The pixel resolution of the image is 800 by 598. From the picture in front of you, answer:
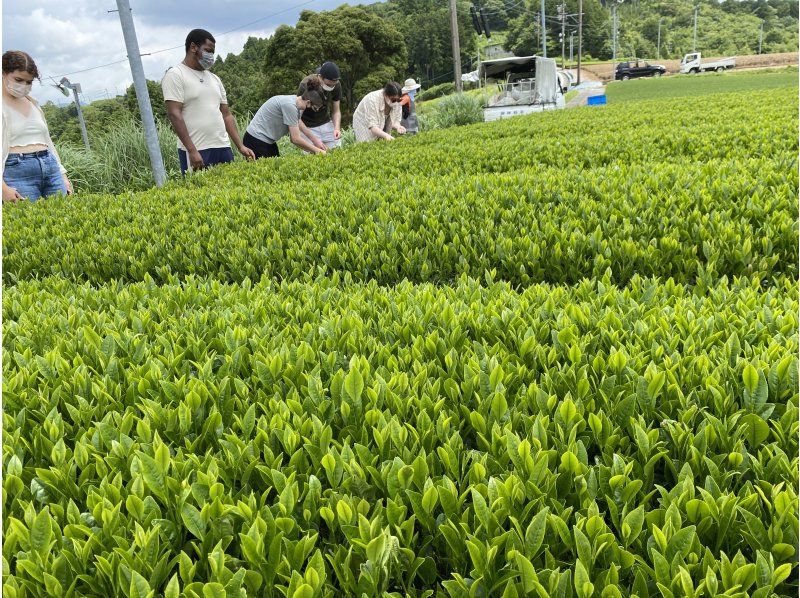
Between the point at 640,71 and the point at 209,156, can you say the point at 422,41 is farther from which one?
the point at 209,156

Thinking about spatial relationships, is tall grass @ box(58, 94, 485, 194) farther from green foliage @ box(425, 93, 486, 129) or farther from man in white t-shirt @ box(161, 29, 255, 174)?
green foliage @ box(425, 93, 486, 129)

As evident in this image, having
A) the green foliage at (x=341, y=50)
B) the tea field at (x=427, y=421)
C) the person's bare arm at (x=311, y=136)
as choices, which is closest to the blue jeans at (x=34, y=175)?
the tea field at (x=427, y=421)

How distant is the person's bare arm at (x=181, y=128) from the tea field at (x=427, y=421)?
405cm

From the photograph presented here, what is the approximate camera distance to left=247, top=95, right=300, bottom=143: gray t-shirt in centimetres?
940

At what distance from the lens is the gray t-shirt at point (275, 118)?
30.8 ft

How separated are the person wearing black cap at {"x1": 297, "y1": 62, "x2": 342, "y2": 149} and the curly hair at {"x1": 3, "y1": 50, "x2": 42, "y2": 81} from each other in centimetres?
382

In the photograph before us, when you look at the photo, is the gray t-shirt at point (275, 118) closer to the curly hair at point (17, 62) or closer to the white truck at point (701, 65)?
the curly hair at point (17, 62)

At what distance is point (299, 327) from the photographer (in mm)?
2881

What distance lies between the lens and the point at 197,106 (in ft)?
26.7

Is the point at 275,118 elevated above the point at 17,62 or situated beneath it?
situated beneath

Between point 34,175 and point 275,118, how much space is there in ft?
12.5

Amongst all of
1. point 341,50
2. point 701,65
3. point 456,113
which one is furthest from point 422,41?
point 456,113

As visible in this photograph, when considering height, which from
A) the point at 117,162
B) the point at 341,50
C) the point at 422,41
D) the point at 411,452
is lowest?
the point at 411,452

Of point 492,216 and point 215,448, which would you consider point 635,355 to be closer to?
point 215,448
